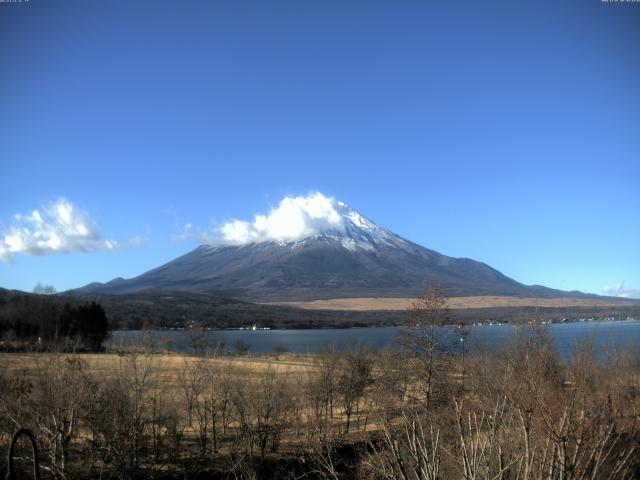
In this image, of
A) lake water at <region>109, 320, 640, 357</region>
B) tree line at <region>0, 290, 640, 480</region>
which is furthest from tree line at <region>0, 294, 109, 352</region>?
tree line at <region>0, 290, 640, 480</region>

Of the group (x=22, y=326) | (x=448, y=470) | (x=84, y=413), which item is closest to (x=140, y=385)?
(x=84, y=413)

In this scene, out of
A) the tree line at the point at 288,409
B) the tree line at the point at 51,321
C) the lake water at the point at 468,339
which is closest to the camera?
the tree line at the point at 288,409

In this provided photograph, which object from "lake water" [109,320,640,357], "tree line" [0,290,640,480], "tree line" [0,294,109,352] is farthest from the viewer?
"tree line" [0,294,109,352]

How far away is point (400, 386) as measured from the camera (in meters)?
29.3

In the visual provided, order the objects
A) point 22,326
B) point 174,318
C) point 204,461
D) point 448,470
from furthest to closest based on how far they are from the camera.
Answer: point 174,318, point 22,326, point 204,461, point 448,470

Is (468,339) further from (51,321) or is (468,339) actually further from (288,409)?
(51,321)

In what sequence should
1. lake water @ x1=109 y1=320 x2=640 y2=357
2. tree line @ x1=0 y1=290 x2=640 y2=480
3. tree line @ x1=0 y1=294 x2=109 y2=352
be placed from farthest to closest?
tree line @ x1=0 y1=294 x2=109 y2=352
lake water @ x1=109 y1=320 x2=640 y2=357
tree line @ x1=0 y1=290 x2=640 y2=480

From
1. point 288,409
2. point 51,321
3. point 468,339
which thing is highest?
point 51,321

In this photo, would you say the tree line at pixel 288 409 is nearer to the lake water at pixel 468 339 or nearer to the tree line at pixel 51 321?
the lake water at pixel 468 339

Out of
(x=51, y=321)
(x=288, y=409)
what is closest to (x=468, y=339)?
(x=288, y=409)

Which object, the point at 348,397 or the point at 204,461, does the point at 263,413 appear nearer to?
the point at 204,461

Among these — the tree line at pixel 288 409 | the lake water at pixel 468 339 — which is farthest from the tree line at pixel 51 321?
the tree line at pixel 288 409

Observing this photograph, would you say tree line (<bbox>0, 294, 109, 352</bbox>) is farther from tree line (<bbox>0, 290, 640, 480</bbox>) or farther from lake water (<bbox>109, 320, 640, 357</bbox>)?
tree line (<bbox>0, 290, 640, 480</bbox>)

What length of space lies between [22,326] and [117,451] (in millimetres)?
83325
